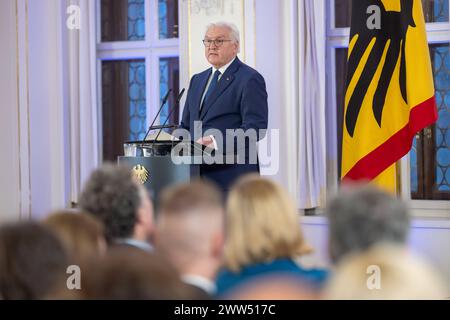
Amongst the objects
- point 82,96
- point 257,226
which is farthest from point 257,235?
point 82,96

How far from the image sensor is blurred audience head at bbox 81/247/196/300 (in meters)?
1.45

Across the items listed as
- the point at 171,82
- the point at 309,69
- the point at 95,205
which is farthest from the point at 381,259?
the point at 171,82

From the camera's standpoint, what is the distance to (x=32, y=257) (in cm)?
177

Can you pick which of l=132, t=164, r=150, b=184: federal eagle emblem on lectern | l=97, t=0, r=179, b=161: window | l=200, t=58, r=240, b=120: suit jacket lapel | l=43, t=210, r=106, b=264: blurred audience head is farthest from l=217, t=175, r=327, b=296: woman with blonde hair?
l=97, t=0, r=179, b=161: window

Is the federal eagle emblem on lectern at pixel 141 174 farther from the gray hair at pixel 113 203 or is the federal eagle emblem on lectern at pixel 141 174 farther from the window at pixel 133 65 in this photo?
the window at pixel 133 65

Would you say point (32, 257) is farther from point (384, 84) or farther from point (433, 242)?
point (433, 242)

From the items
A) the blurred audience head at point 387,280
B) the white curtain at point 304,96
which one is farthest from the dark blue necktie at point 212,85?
the blurred audience head at point 387,280

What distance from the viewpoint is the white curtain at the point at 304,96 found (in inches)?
247

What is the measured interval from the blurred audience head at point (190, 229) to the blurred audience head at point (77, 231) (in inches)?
7.2

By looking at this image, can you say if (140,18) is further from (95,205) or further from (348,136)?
(95,205)

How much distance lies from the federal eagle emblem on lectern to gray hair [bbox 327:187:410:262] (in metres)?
2.82

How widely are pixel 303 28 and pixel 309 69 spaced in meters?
0.33

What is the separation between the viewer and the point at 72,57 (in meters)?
7.06

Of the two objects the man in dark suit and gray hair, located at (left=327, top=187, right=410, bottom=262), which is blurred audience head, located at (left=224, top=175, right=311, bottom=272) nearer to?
gray hair, located at (left=327, top=187, right=410, bottom=262)
